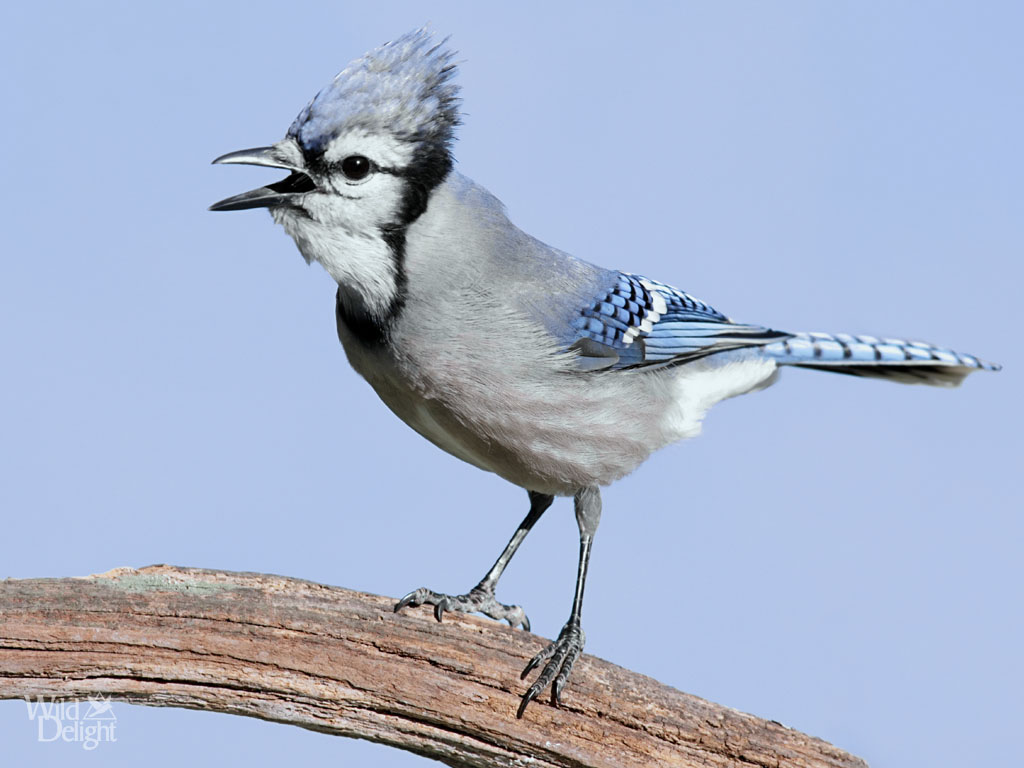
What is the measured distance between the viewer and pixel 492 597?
3453 millimetres

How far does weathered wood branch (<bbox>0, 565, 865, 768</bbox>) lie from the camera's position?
2.80 metres

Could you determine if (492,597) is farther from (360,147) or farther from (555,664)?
(360,147)

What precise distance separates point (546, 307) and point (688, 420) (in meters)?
0.64

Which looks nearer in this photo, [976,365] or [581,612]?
[581,612]

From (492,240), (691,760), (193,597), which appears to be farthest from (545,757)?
(492,240)

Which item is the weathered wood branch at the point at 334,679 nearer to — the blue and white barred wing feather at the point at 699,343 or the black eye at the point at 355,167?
the blue and white barred wing feather at the point at 699,343

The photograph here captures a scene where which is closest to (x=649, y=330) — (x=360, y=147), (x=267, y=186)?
(x=360, y=147)

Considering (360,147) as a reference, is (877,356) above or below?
above

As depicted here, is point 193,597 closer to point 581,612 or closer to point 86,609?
point 86,609

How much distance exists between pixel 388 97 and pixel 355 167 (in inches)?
7.8

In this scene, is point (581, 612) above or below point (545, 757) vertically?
above

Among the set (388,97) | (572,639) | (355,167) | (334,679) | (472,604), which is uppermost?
(388,97)

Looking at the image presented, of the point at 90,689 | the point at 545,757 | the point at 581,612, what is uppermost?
the point at 581,612

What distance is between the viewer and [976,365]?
11.6ft
